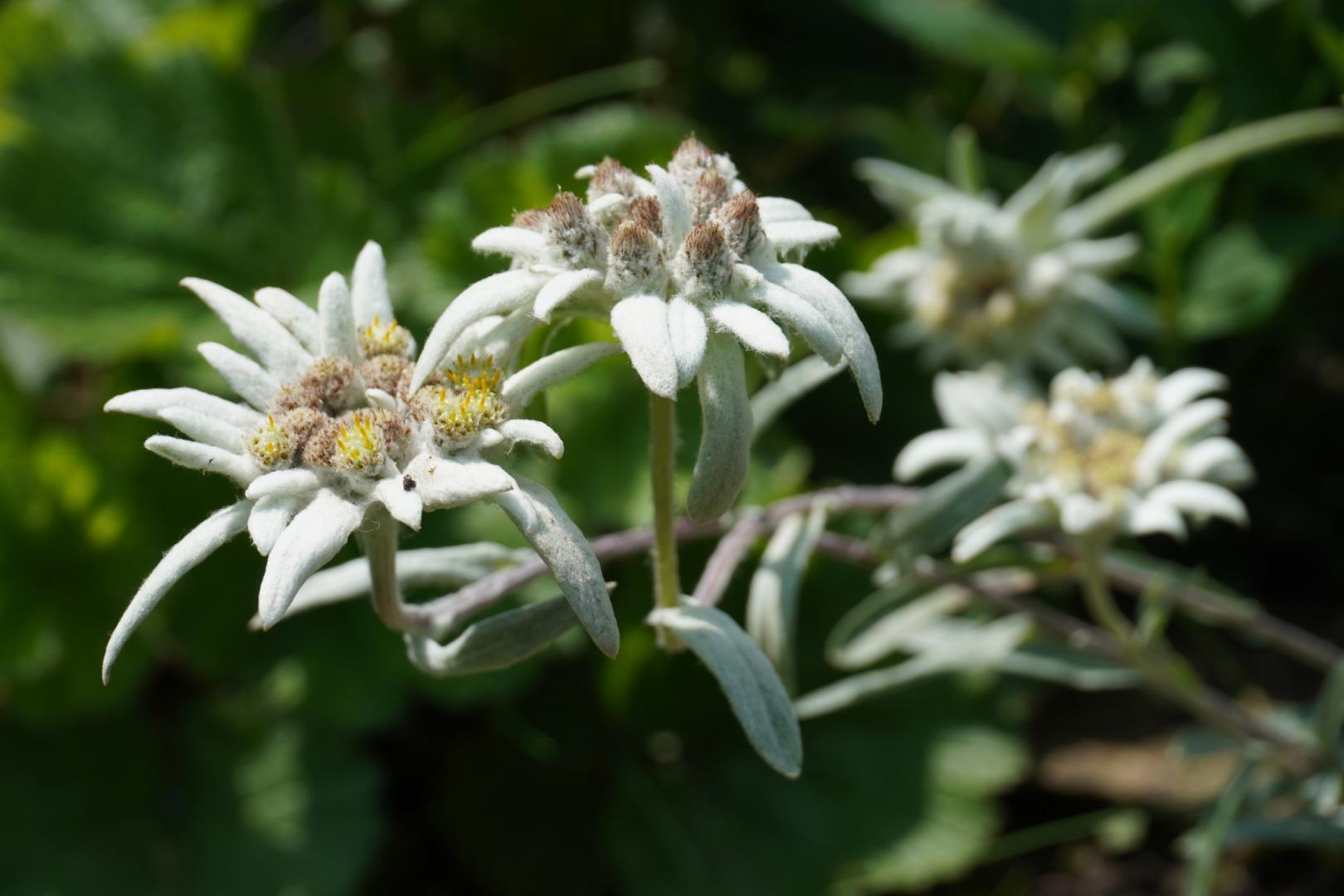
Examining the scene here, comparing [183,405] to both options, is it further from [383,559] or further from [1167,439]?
[1167,439]

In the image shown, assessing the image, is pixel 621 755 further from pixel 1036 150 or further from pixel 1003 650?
pixel 1036 150

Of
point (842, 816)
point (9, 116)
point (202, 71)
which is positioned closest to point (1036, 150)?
point (842, 816)

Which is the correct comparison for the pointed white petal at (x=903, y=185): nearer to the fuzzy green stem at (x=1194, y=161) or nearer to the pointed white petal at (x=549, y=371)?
the fuzzy green stem at (x=1194, y=161)

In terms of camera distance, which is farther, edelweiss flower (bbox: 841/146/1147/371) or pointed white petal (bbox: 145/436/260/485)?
edelweiss flower (bbox: 841/146/1147/371)

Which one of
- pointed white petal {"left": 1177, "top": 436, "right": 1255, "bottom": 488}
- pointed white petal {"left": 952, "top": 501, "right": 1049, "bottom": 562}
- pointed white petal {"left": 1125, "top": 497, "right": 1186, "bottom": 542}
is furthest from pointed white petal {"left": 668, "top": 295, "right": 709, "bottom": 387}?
pointed white petal {"left": 1177, "top": 436, "right": 1255, "bottom": 488}

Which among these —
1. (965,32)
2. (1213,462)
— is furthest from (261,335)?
(965,32)

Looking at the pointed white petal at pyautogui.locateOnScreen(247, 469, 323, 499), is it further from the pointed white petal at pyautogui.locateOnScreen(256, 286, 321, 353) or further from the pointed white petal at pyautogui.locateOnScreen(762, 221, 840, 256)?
the pointed white petal at pyautogui.locateOnScreen(762, 221, 840, 256)
